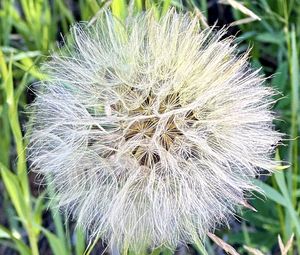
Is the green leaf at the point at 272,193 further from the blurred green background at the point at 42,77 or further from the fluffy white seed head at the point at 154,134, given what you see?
the fluffy white seed head at the point at 154,134

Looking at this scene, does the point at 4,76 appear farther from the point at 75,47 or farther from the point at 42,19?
the point at 42,19

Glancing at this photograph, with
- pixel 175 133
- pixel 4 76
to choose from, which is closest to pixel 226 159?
pixel 175 133

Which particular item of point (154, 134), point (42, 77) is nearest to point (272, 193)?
point (154, 134)

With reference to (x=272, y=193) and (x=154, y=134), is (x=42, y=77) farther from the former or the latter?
(x=272, y=193)

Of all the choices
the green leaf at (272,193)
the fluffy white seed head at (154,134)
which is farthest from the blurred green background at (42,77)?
the fluffy white seed head at (154,134)

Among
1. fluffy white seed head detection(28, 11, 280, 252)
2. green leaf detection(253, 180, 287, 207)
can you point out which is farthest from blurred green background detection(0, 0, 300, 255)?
fluffy white seed head detection(28, 11, 280, 252)

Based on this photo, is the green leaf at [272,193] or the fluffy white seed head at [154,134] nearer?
the fluffy white seed head at [154,134]
